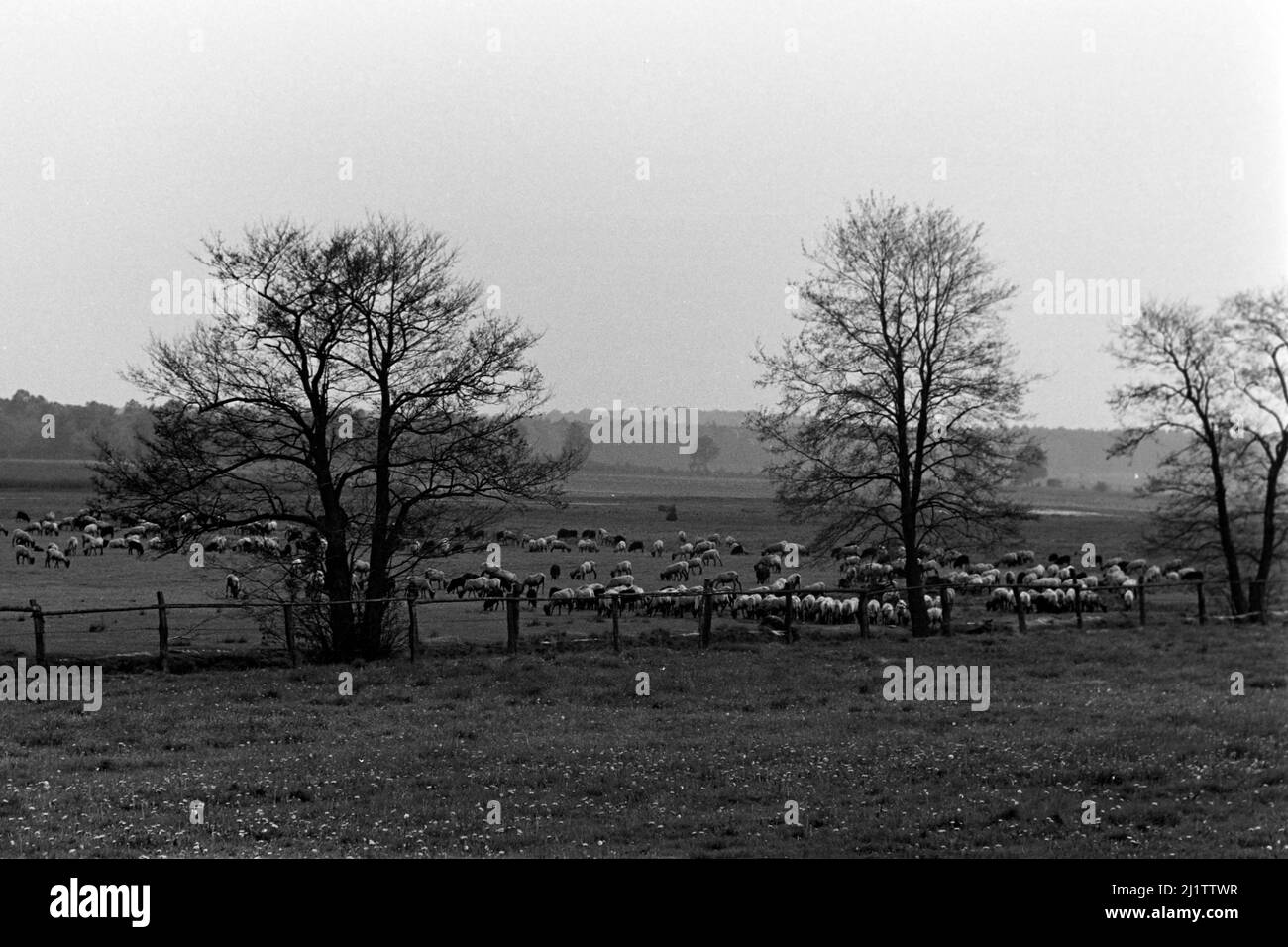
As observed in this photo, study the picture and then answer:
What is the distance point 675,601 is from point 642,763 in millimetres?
25729

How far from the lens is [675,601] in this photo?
44.6 m

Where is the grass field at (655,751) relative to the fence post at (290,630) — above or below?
below

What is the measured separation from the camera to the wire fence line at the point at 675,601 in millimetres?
30422

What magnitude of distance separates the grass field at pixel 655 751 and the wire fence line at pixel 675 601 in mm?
927

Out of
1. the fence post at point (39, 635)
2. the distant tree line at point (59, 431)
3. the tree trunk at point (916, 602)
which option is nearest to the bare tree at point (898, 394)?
the tree trunk at point (916, 602)

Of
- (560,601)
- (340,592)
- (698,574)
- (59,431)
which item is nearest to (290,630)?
(340,592)

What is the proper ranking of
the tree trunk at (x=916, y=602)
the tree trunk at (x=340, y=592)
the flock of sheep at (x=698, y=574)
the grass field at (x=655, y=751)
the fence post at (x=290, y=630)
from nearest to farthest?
1. the grass field at (x=655, y=751)
2. the fence post at (x=290, y=630)
3. the tree trunk at (x=340, y=592)
4. the flock of sheep at (x=698, y=574)
5. the tree trunk at (x=916, y=602)

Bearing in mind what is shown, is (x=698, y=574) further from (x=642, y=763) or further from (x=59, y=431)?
(x=59, y=431)

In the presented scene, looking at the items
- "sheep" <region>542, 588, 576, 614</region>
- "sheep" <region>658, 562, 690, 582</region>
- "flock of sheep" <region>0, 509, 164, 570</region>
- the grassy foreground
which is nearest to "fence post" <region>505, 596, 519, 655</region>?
the grassy foreground

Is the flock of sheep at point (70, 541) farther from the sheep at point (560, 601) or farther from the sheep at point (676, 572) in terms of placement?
the sheep at point (676, 572)

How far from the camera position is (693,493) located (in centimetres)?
15762
